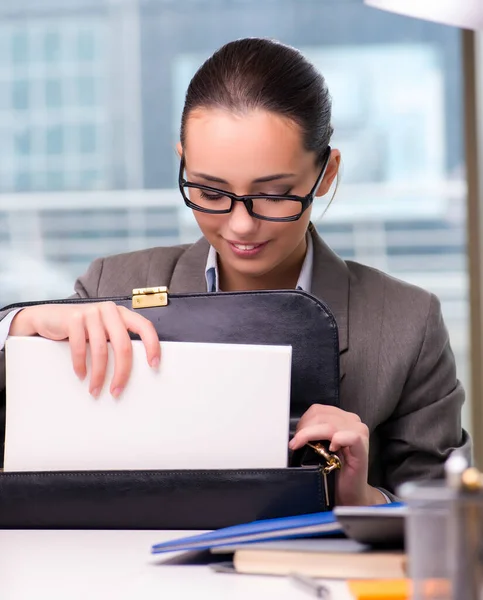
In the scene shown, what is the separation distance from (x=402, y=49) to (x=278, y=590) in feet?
9.22

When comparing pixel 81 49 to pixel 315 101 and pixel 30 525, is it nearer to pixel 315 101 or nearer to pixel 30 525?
pixel 315 101

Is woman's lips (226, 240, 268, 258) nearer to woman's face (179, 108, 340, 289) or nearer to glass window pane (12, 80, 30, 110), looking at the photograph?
woman's face (179, 108, 340, 289)

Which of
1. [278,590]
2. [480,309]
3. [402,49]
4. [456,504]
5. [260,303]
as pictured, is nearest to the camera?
[456,504]

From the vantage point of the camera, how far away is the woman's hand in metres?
1.00

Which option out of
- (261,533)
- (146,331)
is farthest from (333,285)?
(261,533)

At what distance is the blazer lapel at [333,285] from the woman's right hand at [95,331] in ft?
1.39

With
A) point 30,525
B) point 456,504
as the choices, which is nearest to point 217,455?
point 30,525

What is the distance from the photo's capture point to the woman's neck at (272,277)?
1456mm

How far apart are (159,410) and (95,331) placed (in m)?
0.12

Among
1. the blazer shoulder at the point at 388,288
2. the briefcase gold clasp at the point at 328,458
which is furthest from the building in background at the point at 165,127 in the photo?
the briefcase gold clasp at the point at 328,458

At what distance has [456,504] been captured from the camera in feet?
1.80

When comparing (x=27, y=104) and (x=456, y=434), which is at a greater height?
(x=27, y=104)

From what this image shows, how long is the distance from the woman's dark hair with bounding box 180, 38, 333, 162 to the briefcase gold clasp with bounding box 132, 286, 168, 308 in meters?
0.31

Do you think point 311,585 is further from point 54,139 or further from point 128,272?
point 54,139
